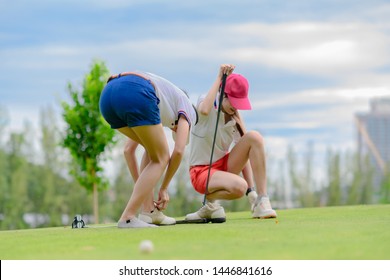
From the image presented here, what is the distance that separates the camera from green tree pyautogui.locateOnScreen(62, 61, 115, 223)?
17.8 m

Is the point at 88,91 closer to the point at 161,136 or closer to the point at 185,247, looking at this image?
the point at 161,136

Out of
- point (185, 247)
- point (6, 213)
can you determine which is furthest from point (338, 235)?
point (6, 213)

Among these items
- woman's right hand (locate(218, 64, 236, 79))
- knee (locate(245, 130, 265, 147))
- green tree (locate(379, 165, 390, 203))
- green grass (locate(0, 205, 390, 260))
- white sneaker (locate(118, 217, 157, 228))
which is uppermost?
woman's right hand (locate(218, 64, 236, 79))

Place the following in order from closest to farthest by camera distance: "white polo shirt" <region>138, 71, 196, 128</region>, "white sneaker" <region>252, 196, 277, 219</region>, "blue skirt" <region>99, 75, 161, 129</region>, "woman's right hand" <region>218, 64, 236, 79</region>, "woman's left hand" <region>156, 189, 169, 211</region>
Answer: "blue skirt" <region>99, 75, 161, 129</region> → "white polo shirt" <region>138, 71, 196, 128</region> → "woman's left hand" <region>156, 189, 169, 211</region> → "woman's right hand" <region>218, 64, 236, 79</region> → "white sneaker" <region>252, 196, 277, 219</region>

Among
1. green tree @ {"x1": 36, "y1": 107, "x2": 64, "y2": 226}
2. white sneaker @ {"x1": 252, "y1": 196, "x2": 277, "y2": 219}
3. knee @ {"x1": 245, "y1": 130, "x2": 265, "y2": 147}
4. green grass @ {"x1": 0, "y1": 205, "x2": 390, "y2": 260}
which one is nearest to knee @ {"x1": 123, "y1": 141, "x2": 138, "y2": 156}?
green grass @ {"x1": 0, "y1": 205, "x2": 390, "y2": 260}

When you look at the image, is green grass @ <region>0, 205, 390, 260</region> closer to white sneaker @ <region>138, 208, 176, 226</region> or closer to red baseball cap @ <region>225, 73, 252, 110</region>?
white sneaker @ <region>138, 208, 176, 226</region>

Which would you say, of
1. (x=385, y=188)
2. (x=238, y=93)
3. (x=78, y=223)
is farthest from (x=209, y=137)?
(x=385, y=188)

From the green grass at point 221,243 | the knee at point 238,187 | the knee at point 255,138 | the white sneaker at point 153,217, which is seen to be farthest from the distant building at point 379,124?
the green grass at point 221,243

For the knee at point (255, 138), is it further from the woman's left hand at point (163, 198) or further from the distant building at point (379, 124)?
the distant building at point (379, 124)

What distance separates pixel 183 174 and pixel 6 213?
9.29 metres

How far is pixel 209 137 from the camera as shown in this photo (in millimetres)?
8430

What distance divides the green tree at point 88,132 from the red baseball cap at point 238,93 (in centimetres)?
991

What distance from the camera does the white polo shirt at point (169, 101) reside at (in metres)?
7.31

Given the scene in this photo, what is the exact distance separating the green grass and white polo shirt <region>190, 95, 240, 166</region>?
1.50 meters
